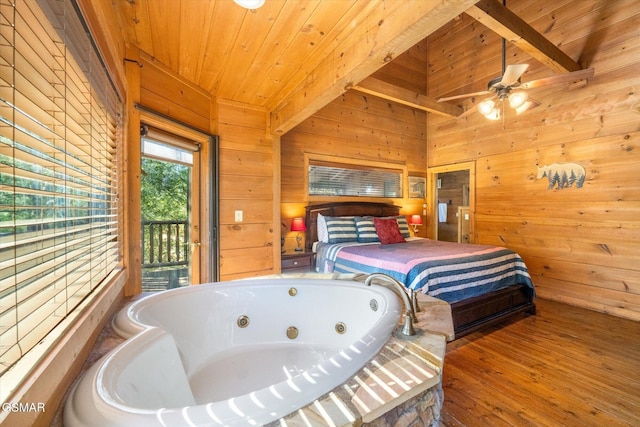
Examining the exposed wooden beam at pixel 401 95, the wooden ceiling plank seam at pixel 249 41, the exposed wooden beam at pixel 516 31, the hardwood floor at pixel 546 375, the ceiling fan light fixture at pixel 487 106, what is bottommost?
the hardwood floor at pixel 546 375

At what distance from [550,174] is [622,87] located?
3.49 feet

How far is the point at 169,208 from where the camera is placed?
10.8ft

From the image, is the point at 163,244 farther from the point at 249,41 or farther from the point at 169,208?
the point at 249,41

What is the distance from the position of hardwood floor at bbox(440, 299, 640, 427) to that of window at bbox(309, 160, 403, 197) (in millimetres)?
2568

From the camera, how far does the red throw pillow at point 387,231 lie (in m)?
3.56

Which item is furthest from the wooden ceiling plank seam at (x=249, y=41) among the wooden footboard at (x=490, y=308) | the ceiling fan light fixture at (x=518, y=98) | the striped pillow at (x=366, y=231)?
the wooden footboard at (x=490, y=308)

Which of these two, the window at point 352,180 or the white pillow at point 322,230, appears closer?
the white pillow at point 322,230

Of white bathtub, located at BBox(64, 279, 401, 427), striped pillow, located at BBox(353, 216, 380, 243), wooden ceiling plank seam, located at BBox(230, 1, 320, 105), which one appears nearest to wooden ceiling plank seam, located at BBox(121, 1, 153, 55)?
wooden ceiling plank seam, located at BBox(230, 1, 320, 105)

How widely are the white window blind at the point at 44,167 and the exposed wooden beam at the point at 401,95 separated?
88.0 inches

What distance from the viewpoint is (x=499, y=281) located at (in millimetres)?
2672

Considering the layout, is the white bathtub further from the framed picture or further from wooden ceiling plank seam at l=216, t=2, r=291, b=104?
the framed picture

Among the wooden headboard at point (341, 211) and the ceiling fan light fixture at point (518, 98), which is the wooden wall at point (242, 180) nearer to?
the wooden headboard at point (341, 211)

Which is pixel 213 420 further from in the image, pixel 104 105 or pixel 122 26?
pixel 122 26

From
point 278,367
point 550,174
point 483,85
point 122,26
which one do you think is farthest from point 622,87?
point 122,26
